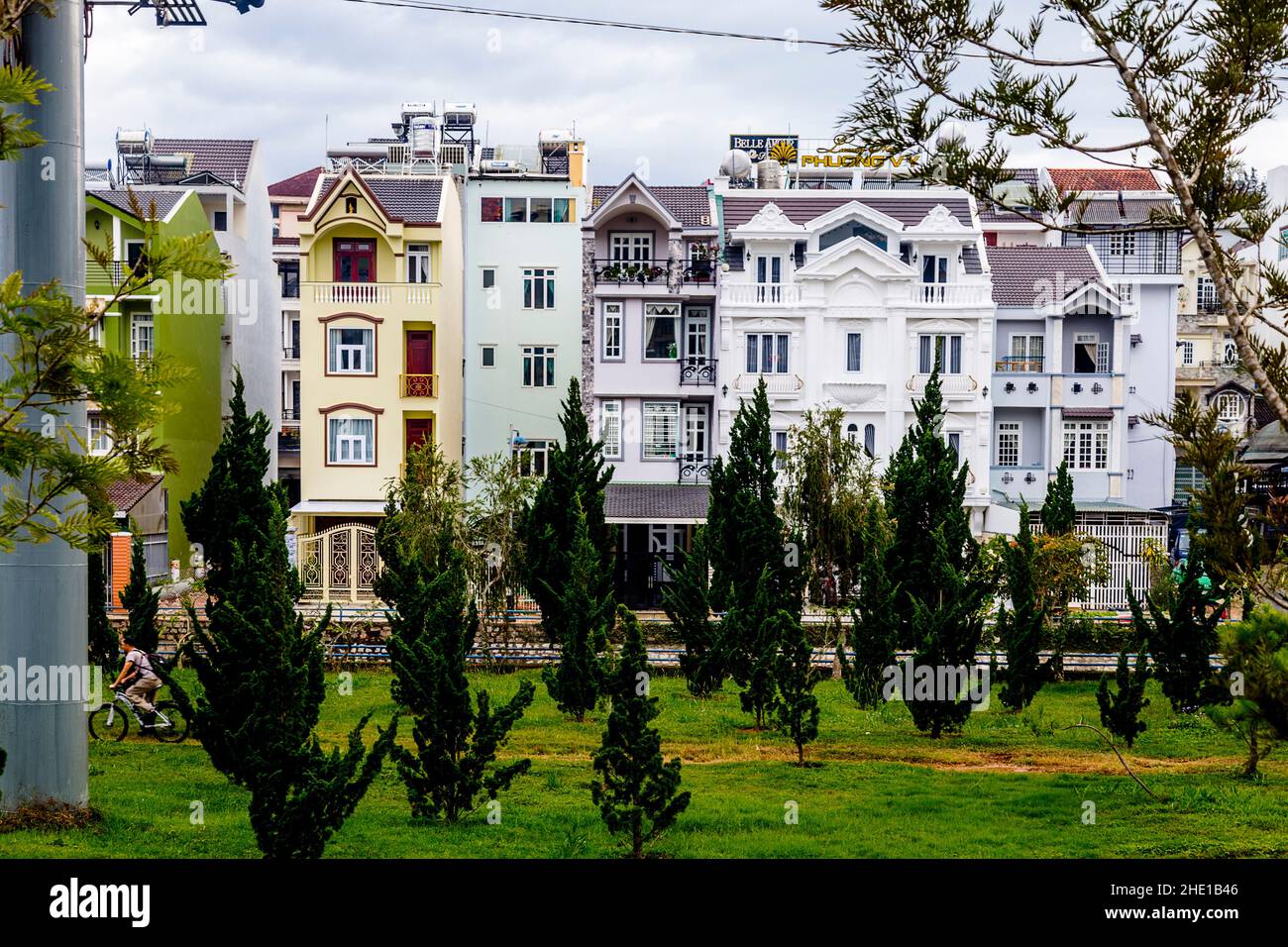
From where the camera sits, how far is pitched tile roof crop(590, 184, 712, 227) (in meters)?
34.1

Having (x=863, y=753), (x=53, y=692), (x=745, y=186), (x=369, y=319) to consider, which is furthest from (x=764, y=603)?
(x=745, y=186)

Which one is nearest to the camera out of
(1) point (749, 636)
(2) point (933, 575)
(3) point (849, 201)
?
(2) point (933, 575)

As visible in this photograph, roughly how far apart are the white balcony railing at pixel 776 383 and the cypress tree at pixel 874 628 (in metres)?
13.8

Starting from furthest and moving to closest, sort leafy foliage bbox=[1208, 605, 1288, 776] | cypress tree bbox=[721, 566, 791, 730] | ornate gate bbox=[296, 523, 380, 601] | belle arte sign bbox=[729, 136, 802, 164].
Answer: belle arte sign bbox=[729, 136, 802, 164]
ornate gate bbox=[296, 523, 380, 601]
cypress tree bbox=[721, 566, 791, 730]
leafy foliage bbox=[1208, 605, 1288, 776]

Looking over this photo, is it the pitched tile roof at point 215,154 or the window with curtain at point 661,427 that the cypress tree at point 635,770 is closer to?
the window with curtain at point 661,427

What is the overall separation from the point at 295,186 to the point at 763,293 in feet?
74.6

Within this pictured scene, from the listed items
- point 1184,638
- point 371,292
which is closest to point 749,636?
point 1184,638

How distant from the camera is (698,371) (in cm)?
3234

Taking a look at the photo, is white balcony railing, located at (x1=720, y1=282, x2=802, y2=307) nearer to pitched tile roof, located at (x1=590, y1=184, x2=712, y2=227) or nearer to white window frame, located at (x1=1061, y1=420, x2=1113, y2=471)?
pitched tile roof, located at (x1=590, y1=184, x2=712, y2=227)

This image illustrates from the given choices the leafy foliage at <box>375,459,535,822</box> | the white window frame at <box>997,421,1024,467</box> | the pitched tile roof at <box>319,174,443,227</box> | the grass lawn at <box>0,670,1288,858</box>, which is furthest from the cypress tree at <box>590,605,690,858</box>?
the white window frame at <box>997,421,1024,467</box>

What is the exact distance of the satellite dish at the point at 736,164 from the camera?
3575 centimetres

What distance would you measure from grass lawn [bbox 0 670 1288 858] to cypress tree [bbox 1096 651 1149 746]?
33cm

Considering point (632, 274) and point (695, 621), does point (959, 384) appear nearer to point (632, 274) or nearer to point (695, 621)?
point (632, 274)

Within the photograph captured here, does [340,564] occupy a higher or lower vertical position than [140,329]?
lower
